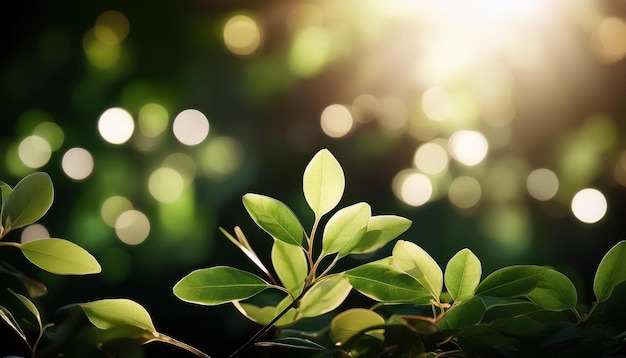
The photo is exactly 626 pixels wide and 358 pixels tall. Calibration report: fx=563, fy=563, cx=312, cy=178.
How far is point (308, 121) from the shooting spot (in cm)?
137

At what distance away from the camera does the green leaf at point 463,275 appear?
0.28 m

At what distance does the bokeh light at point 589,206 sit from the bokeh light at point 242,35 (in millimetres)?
886

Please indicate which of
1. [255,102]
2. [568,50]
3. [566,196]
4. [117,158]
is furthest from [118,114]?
[568,50]

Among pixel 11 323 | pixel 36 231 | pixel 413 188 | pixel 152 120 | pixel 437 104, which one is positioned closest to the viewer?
pixel 11 323

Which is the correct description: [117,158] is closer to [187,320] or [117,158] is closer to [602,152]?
[187,320]

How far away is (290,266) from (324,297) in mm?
29

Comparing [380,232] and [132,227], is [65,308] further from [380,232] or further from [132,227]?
[132,227]

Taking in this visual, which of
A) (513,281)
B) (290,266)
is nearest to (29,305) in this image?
(290,266)

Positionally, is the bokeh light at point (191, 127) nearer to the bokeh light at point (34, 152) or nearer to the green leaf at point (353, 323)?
the bokeh light at point (34, 152)

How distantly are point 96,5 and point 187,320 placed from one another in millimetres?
1080

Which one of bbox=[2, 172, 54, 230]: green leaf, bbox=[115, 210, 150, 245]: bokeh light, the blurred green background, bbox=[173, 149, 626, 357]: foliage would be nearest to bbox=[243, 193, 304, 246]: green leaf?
bbox=[173, 149, 626, 357]: foliage

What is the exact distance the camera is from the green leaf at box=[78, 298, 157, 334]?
27cm

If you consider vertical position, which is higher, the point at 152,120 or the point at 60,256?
the point at 152,120

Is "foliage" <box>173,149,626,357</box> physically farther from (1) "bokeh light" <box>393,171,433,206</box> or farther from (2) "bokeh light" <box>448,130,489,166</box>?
(2) "bokeh light" <box>448,130,489,166</box>
